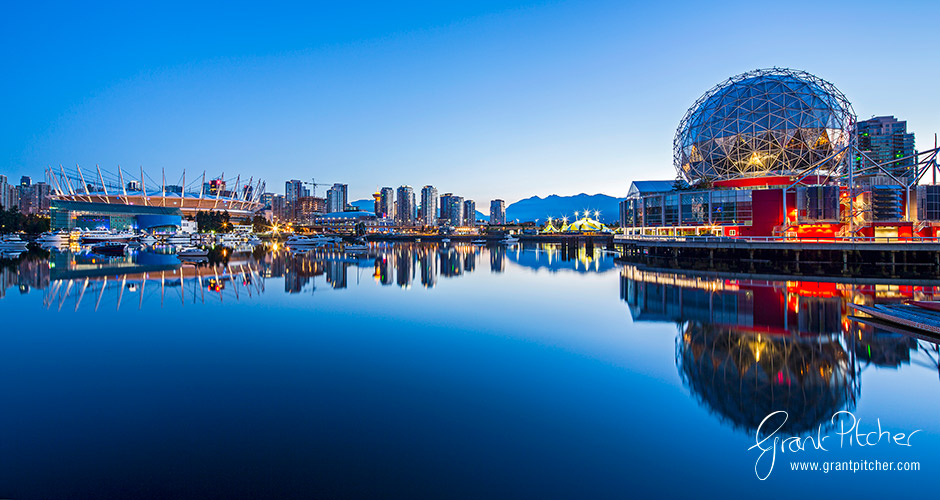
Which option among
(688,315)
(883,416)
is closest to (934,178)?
(688,315)

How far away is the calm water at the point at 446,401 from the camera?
5.63 m

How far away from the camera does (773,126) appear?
48656 mm

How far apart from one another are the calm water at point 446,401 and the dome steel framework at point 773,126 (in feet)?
123

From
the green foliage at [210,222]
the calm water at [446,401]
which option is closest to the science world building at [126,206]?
the green foliage at [210,222]

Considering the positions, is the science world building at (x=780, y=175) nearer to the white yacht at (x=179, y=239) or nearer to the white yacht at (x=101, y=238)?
the white yacht at (x=179, y=239)

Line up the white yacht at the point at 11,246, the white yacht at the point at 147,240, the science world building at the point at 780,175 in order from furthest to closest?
the white yacht at the point at 147,240 → the white yacht at the point at 11,246 → the science world building at the point at 780,175

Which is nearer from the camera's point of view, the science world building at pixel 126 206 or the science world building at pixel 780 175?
the science world building at pixel 780 175

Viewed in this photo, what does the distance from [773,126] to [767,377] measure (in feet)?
161

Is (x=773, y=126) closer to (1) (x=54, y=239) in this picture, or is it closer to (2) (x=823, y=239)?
(2) (x=823, y=239)

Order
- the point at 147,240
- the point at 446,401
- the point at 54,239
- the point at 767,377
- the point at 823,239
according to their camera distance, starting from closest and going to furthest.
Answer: the point at 446,401 → the point at 767,377 → the point at 823,239 → the point at 54,239 → the point at 147,240

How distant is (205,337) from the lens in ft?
44.5

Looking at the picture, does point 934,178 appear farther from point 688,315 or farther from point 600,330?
point 600,330

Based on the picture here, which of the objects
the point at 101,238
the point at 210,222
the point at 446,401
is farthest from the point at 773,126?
the point at 210,222

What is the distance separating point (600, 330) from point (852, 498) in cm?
985
